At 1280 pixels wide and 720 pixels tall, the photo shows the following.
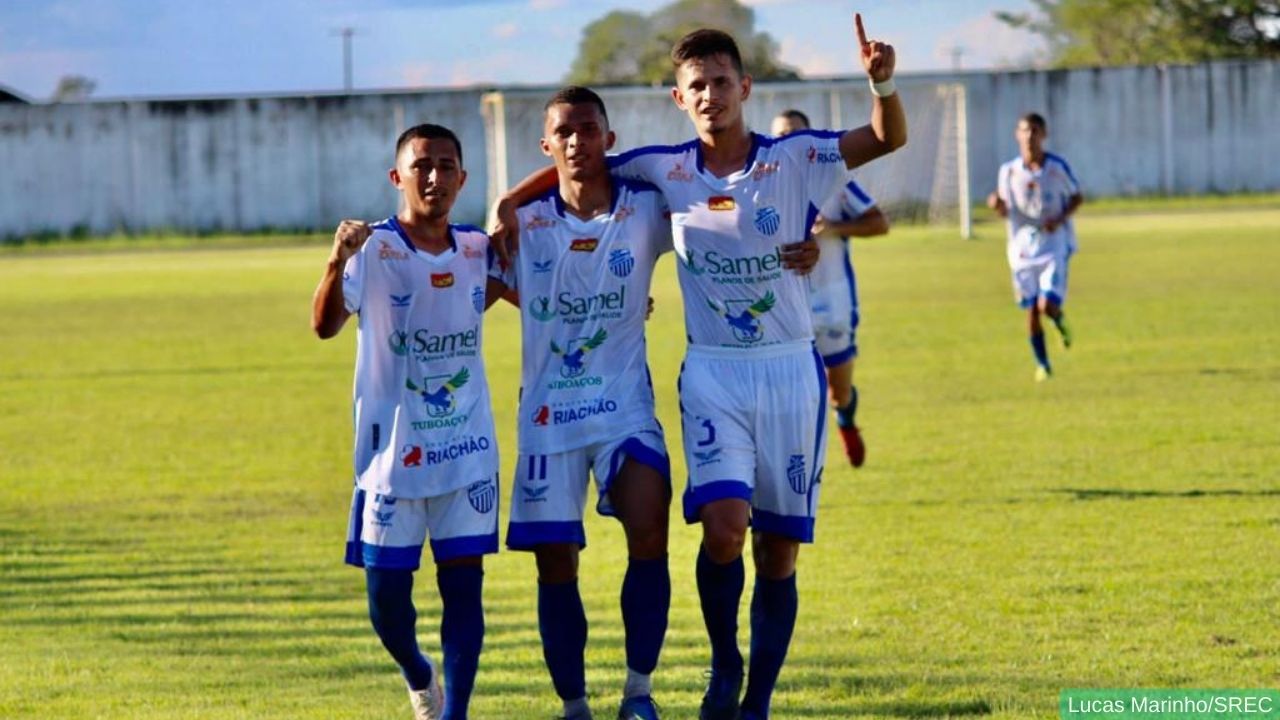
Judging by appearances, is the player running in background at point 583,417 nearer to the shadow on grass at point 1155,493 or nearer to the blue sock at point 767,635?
the blue sock at point 767,635

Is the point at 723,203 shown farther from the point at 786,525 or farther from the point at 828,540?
the point at 828,540

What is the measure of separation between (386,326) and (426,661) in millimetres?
1105

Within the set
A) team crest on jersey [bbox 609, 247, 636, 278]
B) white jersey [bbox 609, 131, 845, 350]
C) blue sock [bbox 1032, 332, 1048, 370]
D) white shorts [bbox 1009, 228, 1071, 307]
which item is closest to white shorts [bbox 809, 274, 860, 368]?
blue sock [bbox 1032, 332, 1048, 370]

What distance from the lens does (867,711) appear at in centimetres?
682

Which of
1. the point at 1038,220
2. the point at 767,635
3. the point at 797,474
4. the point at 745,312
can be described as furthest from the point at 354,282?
the point at 1038,220

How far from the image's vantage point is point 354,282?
20.9 feet

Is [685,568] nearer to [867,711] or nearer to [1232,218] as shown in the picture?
Answer: [867,711]

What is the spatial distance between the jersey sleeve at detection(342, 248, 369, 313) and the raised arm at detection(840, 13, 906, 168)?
5.05 feet

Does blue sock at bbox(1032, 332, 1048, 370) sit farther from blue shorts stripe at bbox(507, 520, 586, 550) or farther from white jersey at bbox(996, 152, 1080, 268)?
blue shorts stripe at bbox(507, 520, 586, 550)

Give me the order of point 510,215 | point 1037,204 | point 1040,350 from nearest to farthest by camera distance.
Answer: point 510,215 → point 1040,350 → point 1037,204

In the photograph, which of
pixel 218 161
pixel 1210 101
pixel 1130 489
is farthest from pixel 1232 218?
pixel 1130 489

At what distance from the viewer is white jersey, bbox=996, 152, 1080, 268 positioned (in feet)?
61.3

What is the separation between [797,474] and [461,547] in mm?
1070

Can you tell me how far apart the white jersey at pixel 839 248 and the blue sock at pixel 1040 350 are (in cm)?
522
